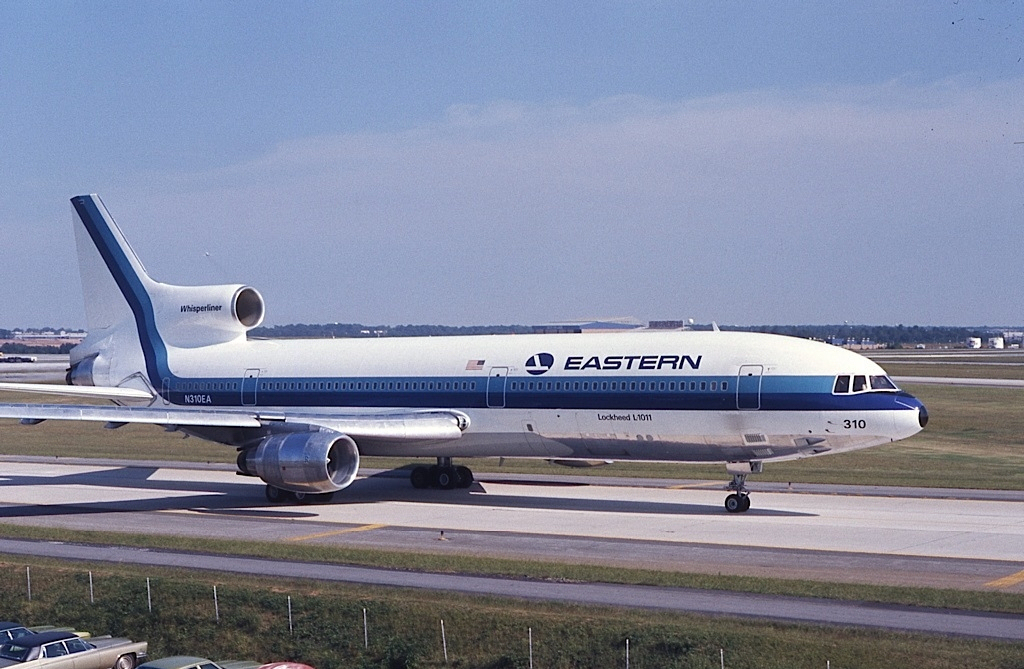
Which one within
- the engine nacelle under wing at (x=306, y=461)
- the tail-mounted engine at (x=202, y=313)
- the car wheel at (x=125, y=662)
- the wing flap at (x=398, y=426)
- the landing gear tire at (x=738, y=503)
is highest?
the tail-mounted engine at (x=202, y=313)

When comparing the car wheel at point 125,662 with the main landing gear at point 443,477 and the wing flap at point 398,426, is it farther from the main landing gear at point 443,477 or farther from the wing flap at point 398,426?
the main landing gear at point 443,477

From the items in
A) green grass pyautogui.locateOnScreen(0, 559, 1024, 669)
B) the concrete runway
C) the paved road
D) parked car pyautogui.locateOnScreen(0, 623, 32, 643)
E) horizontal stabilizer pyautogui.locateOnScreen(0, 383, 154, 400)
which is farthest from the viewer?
horizontal stabilizer pyautogui.locateOnScreen(0, 383, 154, 400)

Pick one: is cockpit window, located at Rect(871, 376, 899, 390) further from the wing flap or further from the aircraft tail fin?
the aircraft tail fin

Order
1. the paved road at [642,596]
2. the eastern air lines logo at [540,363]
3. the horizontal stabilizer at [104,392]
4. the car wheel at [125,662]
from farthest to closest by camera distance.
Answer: the horizontal stabilizer at [104,392], the eastern air lines logo at [540,363], the car wheel at [125,662], the paved road at [642,596]

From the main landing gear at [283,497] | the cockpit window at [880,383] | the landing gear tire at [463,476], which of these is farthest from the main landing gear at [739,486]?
the main landing gear at [283,497]

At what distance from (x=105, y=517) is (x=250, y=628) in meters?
15.6

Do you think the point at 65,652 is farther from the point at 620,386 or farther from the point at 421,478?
the point at 421,478

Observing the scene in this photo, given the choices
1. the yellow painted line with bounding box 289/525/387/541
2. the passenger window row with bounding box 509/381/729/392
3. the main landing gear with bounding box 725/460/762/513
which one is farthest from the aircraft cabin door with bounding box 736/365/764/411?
the yellow painted line with bounding box 289/525/387/541

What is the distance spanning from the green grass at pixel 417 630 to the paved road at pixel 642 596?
0.68 meters

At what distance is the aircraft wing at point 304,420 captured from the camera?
37438mm

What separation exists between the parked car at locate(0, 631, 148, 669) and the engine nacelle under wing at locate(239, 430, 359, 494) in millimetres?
14132

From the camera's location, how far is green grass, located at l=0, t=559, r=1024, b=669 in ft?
64.0

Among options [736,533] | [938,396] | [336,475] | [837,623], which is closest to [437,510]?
[336,475]

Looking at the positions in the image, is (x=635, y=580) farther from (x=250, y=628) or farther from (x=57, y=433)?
(x=57, y=433)
